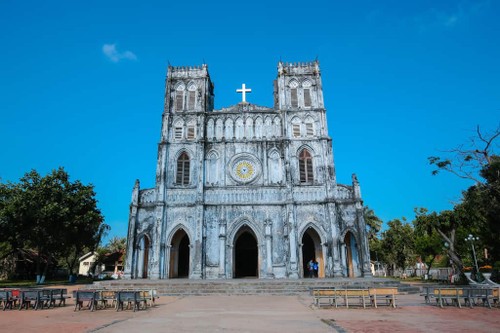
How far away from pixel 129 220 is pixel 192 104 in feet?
33.9

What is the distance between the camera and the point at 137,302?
494 inches

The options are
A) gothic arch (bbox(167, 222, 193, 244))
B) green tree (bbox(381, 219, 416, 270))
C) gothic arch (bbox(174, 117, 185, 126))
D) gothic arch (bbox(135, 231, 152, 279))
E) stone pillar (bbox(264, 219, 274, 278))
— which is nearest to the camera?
stone pillar (bbox(264, 219, 274, 278))

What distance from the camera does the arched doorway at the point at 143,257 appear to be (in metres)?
25.8

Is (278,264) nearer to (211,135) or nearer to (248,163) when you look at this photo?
(248,163)

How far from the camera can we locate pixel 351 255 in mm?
26969

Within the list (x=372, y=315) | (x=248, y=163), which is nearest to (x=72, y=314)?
(x=372, y=315)

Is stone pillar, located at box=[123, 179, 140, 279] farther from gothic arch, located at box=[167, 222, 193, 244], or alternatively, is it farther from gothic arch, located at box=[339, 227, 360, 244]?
gothic arch, located at box=[339, 227, 360, 244]

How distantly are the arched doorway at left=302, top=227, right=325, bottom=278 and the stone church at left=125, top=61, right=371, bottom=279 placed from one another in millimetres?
80

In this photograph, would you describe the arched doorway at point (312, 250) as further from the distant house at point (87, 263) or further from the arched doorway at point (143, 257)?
the distant house at point (87, 263)

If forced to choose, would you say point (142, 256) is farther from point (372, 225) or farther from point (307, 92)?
point (372, 225)

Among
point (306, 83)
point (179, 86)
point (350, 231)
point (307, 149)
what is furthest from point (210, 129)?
point (350, 231)

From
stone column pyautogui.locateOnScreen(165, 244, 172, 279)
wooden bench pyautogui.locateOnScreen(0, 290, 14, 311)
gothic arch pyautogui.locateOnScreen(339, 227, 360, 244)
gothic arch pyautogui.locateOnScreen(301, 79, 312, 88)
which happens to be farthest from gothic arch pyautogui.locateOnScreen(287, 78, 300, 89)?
wooden bench pyautogui.locateOnScreen(0, 290, 14, 311)

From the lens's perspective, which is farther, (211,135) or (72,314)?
(211,135)

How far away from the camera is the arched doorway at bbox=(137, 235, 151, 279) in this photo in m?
25.8
